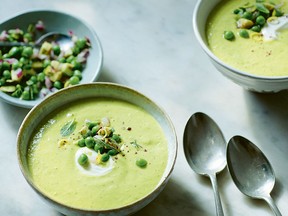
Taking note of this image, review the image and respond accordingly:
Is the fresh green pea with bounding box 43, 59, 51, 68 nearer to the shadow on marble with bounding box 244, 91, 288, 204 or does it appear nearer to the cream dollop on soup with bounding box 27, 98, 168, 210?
the cream dollop on soup with bounding box 27, 98, 168, 210

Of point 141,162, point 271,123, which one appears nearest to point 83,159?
point 141,162

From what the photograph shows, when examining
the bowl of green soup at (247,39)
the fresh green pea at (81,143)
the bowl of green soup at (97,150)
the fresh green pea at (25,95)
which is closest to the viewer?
the bowl of green soup at (97,150)

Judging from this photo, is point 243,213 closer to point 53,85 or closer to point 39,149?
point 39,149

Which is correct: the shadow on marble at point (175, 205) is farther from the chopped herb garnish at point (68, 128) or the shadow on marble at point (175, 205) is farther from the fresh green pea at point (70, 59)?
the fresh green pea at point (70, 59)

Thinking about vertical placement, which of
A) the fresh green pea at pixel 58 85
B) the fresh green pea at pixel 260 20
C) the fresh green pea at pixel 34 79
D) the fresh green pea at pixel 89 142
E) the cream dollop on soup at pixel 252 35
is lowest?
the fresh green pea at pixel 58 85

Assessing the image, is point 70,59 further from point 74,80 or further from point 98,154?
point 98,154

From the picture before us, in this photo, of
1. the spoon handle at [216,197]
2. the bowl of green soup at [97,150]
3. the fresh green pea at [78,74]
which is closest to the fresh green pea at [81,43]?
the fresh green pea at [78,74]

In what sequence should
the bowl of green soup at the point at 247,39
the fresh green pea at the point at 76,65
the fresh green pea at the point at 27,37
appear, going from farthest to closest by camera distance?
the fresh green pea at the point at 27,37 < the fresh green pea at the point at 76,65 < the bowl of green soup at the point at 247,39

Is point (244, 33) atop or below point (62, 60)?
atop

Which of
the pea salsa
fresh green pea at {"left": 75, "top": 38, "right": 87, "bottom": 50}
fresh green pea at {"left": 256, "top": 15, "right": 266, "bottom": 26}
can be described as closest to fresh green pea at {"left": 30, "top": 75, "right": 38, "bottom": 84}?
the pea salsa
